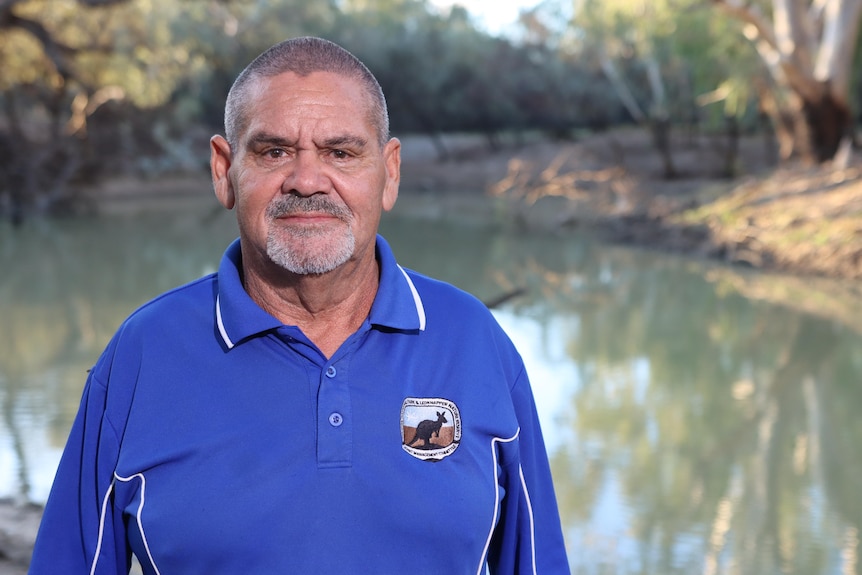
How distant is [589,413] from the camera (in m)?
6.68

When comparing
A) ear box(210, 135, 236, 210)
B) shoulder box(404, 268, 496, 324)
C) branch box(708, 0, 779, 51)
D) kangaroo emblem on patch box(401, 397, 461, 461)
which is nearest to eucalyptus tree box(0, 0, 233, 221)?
branch box(708, 0, 779, 51)

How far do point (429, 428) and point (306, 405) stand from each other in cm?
19

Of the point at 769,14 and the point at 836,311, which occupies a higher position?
the point at 769,14

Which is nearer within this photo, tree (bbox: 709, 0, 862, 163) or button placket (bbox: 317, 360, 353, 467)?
button placket (bbox: 317, 360, 353, 467)

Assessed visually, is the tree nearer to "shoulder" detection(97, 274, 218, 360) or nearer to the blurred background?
the blurred background

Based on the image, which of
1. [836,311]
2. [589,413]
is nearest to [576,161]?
[836,311]

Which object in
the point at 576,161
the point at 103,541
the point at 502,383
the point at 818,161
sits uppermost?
the point at 576,161

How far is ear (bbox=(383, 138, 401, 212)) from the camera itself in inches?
73.0

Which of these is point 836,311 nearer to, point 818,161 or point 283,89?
point 818,161

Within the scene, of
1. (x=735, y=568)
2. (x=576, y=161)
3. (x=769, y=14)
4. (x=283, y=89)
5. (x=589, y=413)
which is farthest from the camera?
(x=576, y=161)

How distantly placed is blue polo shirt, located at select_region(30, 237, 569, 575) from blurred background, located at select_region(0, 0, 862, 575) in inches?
83.2

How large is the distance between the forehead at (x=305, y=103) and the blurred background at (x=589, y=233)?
2.35 meters

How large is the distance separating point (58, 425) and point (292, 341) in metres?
4.90

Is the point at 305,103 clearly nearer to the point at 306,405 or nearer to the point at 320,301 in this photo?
the point at 320,301
